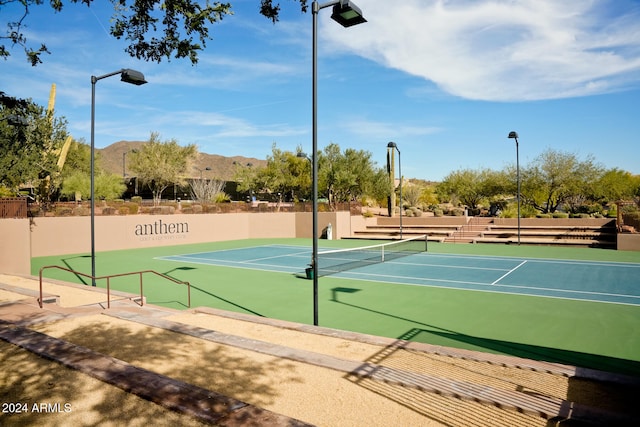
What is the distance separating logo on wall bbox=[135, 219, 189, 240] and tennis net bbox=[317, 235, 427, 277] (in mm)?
12958

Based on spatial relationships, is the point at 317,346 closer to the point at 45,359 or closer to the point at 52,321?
the point at 45,359

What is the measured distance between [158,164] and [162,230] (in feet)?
94.3

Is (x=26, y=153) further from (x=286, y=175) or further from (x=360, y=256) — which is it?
(x=286, y=175)

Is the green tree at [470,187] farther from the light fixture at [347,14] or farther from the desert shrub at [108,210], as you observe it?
the light fixture at [347,14]

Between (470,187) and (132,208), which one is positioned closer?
(132,208)

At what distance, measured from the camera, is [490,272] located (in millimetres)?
18203

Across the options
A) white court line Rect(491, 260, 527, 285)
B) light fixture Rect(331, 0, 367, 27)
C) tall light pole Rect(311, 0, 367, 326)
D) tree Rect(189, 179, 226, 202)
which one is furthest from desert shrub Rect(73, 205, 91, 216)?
tree Rect(189, 179, 226, 202)

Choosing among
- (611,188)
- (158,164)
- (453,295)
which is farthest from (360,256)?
(158,164)

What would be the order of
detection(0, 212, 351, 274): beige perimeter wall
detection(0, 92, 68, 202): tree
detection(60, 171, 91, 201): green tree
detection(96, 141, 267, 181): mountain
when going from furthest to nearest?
1. detection(96, 141, 267, 181): mountain
2. detection(60, 171, 91, 201): green tree
3. detection(0, 92, 68, 202): tree
4. detection(0, 212, 351, 274): beige perimeter wall

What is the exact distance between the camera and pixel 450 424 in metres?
4.51

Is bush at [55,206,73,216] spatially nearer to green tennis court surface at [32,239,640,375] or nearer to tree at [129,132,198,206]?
green tennis court surface at [32,239,640,375]

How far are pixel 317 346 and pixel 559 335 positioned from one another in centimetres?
532

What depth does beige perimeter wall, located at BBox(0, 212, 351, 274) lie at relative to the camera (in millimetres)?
19438

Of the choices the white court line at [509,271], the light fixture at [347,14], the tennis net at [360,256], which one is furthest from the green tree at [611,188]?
the light fixture at [347,14]
